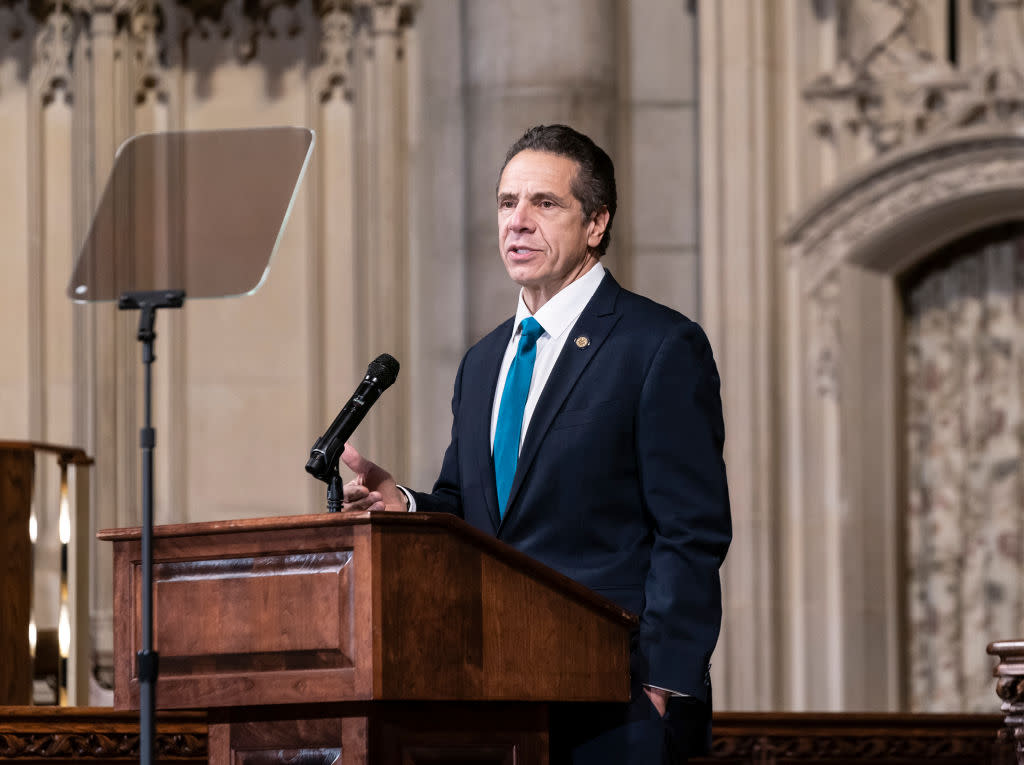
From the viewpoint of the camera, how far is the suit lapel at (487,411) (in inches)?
109

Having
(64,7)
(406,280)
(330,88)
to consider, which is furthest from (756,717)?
(64,7)

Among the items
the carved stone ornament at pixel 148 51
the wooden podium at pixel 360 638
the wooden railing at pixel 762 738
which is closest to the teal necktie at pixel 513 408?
the wooden podium at pixel 360 638

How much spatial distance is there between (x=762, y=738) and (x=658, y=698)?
2732 millimetres

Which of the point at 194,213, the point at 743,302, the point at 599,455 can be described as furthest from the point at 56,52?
the point at 599,455

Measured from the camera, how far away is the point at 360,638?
7.11 ft

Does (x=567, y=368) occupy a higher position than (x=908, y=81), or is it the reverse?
(x=908, y=81)

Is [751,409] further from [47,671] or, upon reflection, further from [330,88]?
[47,671]

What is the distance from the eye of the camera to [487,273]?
7.54 metres

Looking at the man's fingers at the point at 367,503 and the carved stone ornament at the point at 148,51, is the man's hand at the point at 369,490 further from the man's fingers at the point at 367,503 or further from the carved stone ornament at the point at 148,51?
the carved stone ornament at the point at 148,51

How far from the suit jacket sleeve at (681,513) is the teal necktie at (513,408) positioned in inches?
7.7

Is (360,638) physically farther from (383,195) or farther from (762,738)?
(383,195)

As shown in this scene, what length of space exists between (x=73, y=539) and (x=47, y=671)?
0.47 meters

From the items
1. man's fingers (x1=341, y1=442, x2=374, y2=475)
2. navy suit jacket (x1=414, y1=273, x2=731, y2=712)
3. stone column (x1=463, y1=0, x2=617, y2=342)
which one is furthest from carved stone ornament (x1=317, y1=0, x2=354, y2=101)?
man's fingers (x1=341, y1=442, x2=374, y2=475)

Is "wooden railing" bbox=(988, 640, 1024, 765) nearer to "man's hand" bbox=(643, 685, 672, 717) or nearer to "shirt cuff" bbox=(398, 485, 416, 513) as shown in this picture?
"man's hand" bbox=(643, 685, 672, 717)
